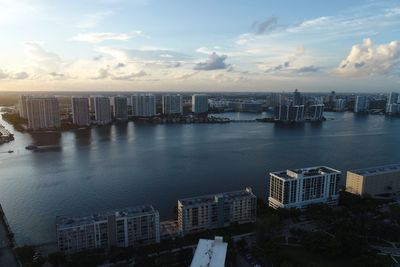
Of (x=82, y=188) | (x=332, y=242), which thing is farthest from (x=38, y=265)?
(x=332, y=242)

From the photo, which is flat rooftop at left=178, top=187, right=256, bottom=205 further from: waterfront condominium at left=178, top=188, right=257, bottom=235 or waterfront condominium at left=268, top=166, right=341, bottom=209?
waterfront condominium at left=268, top=166, right=341, bottom=209

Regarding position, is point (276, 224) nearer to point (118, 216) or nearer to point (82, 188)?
point (118, 216)

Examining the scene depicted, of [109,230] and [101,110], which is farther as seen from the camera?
[101,110]

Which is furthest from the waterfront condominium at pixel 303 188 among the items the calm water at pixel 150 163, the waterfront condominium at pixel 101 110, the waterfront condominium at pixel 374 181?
the waterfront condominium at pixel 101 110

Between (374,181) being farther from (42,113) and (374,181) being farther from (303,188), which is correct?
(42,113)

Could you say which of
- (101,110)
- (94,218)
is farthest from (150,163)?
(101,110)

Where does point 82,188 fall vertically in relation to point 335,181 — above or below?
below

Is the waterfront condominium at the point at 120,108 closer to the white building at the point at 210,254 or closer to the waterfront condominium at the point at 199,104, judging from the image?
the waterfront condominium at the point at 199,104
